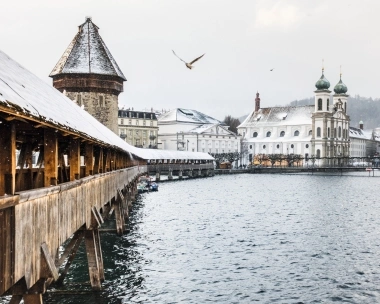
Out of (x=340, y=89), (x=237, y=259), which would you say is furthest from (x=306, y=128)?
(x=237, y=259)

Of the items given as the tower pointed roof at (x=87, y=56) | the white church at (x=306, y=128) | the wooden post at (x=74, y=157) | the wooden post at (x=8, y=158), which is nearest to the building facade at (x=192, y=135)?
the white church at (x=306, y=128)

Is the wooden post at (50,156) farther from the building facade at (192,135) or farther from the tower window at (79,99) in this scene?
the building facade at (192,135)

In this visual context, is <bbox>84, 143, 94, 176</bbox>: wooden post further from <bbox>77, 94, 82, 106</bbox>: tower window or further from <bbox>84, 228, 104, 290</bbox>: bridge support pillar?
<bbox>77, 94, 82, 106</bbox>: tower window

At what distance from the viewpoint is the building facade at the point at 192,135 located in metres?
117

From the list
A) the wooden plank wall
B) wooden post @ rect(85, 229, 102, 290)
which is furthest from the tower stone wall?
the wooden plank wall

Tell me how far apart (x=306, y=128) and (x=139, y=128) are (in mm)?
38555

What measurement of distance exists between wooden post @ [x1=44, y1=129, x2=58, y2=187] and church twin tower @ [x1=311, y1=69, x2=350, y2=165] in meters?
112

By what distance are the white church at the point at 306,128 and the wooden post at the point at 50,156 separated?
108647mm

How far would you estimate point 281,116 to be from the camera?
135250mm

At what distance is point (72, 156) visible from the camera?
12.3m

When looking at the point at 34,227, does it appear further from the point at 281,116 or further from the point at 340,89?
the point at 340,89

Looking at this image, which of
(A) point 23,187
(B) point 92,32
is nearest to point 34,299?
(A) point 23,187

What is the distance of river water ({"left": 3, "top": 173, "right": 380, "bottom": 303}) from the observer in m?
15.9

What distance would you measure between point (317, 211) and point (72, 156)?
27.3 m
